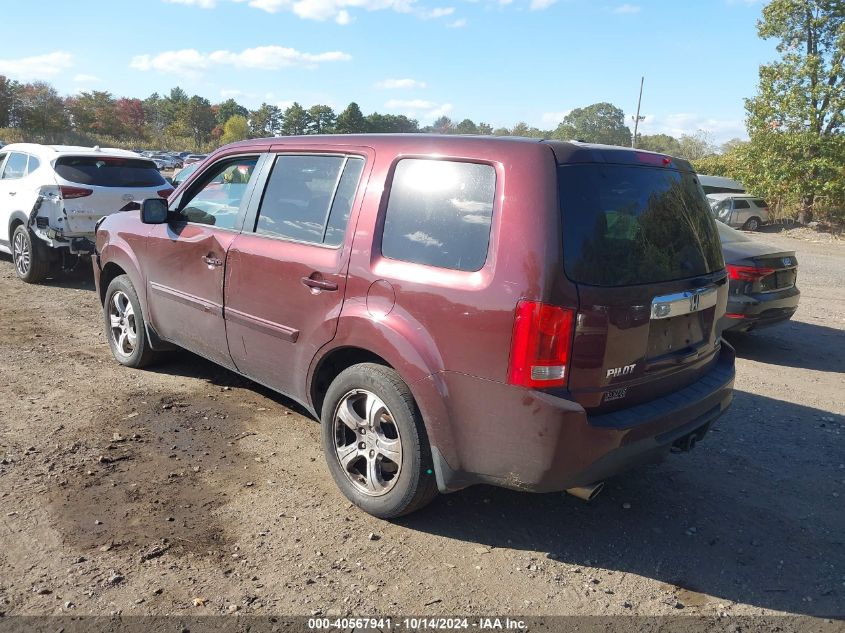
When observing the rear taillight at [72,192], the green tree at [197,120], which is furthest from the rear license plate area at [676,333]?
the green tree at [197,120]

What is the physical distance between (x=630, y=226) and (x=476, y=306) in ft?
2.75

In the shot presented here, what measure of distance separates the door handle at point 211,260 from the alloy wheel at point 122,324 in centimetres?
131

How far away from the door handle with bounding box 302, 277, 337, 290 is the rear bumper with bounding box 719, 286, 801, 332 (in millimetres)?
4633

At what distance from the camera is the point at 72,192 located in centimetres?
843

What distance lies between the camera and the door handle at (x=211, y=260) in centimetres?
430

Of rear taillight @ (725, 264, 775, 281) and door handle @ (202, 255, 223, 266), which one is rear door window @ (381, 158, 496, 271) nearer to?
door handle @ (202, 255, 223, 266)

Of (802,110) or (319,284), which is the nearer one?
(319,284)

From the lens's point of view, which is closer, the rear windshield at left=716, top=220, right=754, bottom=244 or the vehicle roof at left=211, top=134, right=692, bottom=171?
the vehicle roof at left=211, top=134, right=692, bottom=171

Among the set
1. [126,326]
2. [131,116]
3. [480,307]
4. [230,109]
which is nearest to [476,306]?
[480,307]

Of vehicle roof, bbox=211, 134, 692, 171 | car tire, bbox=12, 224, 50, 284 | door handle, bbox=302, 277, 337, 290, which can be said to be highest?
vehicle roof, bbox=211, 134, 692, 171

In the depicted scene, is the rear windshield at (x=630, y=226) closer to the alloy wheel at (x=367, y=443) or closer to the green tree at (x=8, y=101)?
the alloy wheel at (x=367, y=443)

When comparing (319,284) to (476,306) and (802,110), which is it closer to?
(476,306)

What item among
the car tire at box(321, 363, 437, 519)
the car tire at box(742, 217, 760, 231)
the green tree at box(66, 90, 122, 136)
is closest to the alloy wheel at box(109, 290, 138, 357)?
the car tire at box(321, 363, 437, 519)

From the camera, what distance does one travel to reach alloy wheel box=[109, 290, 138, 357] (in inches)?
215
